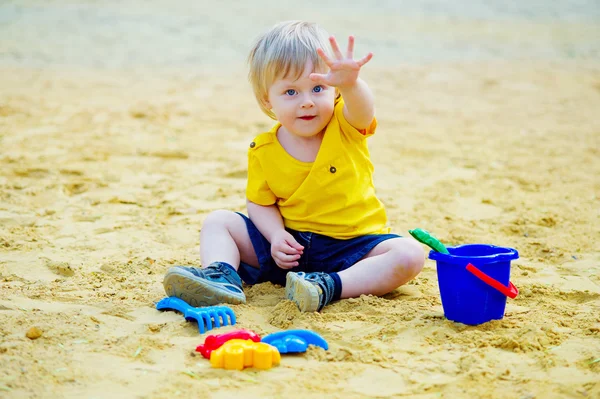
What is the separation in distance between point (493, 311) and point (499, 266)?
0.16 m

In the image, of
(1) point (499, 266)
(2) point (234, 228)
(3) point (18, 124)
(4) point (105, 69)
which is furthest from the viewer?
(4) point (105, 69)

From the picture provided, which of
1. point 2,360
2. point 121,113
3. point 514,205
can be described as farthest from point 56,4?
point 2,360

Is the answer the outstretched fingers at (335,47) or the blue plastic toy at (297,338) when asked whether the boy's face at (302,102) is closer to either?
the outstretched fingers at (335,47)

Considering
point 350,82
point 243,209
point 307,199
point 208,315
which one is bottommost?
point 243,209

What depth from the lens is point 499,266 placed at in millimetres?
2172

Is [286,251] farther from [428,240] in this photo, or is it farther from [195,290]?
[428,240]

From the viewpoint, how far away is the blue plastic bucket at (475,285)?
84.8 inches

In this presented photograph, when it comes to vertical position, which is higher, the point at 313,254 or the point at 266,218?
the point at 266,218

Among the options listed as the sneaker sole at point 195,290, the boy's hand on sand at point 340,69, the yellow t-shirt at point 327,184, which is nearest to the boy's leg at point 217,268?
the sneaker sole at point 195,290

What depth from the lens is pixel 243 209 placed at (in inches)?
143

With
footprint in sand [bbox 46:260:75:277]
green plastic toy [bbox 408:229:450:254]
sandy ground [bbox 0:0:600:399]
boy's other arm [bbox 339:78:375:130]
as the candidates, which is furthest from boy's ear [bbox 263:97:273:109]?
footprint in sand [bbox 46:260:75:277]

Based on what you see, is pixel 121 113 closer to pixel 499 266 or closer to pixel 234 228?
pixel 234 228

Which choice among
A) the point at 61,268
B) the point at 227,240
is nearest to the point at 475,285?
the point at 227,240

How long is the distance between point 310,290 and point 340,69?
713 millimetres
